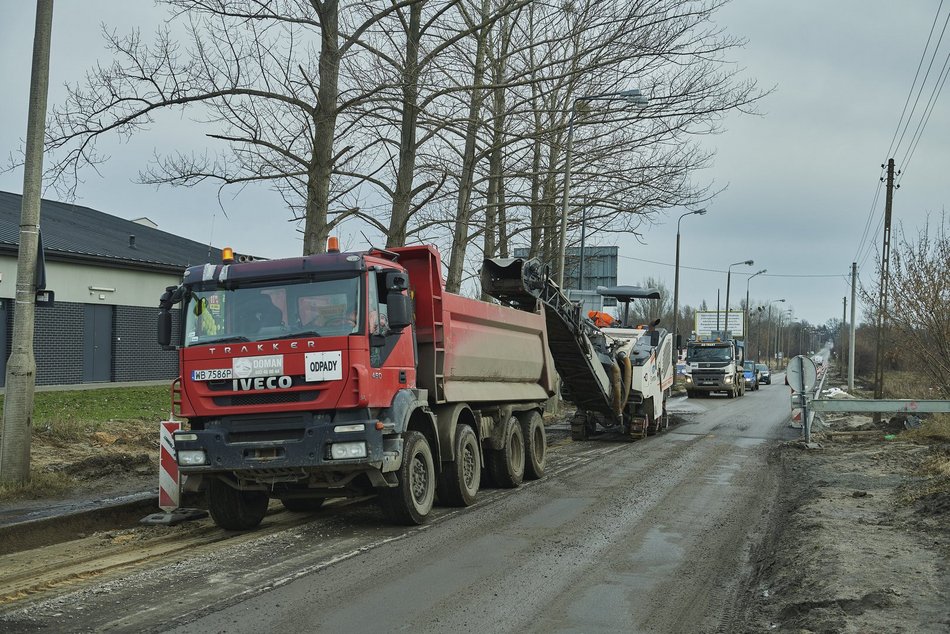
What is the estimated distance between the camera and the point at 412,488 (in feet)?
30.8

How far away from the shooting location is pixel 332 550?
323 inches

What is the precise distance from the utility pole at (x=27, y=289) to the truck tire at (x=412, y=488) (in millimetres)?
4617

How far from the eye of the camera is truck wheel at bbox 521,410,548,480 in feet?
44.2

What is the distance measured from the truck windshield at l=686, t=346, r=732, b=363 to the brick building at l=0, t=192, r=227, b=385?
72.9ft

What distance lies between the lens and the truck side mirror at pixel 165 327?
29.4 feet

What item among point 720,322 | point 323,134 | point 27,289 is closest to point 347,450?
point 27,289

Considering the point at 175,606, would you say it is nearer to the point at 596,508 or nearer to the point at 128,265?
the point at 596,508

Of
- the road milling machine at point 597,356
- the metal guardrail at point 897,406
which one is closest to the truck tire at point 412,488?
the road milling machine at point 597,356

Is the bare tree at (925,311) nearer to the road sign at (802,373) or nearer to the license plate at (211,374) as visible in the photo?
the road sign at (802,373)

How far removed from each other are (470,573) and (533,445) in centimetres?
637

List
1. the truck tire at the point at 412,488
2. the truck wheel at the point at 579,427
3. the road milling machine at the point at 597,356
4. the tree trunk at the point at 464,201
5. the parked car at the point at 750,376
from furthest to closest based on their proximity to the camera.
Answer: the parked car at the point at 750,376 < the truck wheel at the point at 579,427 < the tree trunk at the point at 464,201 < the road milling machine at the point at 597,356 < the truck tire at the point at 412,488

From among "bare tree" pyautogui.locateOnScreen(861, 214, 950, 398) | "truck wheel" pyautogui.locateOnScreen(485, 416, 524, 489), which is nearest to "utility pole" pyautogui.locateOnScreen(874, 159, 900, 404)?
"bare tree" pyautogui.locateOnScreen(861, 214, 950, 398)

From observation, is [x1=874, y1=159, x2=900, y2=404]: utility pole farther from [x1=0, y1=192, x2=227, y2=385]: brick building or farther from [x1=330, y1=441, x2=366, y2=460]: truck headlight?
[x1=0, y1=192, x2=227, y2=385]: brick building

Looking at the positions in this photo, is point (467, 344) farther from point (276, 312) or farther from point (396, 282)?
point (276, 312)
